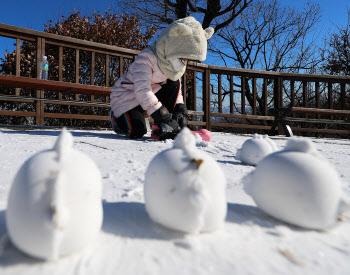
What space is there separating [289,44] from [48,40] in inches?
397

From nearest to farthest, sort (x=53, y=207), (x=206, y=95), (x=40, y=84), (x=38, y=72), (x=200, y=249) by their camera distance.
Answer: (x=53, y=207)
(x=200, y=249)
(x=40, y=84)
(x=38, y=72)
(x=206, y=95)

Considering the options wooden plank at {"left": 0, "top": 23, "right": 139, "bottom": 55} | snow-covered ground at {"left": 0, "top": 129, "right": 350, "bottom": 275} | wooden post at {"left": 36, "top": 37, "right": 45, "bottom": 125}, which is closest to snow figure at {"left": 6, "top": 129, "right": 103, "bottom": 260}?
snow-covered ground at {"left": 0, "top": 129, "right": 350, "bottom": 275}

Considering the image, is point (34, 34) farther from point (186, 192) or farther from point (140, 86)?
point (186, 192)

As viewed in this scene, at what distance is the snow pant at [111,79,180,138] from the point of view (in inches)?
124

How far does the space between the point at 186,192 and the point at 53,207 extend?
1.17 ft

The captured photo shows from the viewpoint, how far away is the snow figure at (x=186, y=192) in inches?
29.5

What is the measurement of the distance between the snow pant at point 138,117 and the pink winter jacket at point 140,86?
0.31 ft

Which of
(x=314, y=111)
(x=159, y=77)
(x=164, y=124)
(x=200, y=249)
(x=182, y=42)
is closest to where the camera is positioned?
(x=200, y=249)

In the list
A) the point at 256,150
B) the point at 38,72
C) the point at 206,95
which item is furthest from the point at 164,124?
the point at 206,95

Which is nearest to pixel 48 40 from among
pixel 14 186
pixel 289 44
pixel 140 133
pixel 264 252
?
pixel 140 133

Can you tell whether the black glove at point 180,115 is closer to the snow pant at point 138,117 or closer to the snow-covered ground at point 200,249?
the snow pant at point 138,117

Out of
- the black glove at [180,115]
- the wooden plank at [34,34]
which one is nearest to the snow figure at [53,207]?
the black glove at [180,115]

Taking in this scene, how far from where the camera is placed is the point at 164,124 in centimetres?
299

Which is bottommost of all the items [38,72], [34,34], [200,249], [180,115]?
[200,249]
